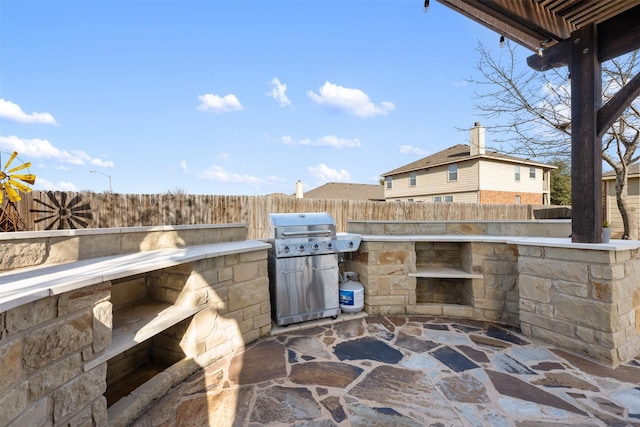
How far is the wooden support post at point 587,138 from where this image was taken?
2709 millimetres

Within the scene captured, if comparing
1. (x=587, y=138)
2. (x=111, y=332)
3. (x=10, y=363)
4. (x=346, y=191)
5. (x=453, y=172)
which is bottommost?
(x=111, y=332)

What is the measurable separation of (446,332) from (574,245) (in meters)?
1.65

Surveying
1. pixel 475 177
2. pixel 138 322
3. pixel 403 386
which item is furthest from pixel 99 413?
pixel 475 177

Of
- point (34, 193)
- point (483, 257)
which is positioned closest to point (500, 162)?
point (483, 257)

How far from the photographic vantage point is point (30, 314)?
1318mm

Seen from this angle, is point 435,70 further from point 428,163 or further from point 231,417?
point 428,163

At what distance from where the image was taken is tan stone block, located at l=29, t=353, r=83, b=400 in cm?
131

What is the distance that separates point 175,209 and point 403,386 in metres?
5.53

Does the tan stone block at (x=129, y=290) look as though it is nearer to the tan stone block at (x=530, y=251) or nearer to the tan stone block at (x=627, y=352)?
the tan stone block at (x=530, y=251)

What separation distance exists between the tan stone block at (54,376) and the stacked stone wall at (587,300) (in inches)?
163

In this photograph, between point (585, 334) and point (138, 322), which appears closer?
point (138, 322)

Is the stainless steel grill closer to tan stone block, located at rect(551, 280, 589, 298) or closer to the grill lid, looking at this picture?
the grill lid

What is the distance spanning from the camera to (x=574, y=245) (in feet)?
8.77

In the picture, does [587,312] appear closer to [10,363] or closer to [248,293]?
[248,293]
